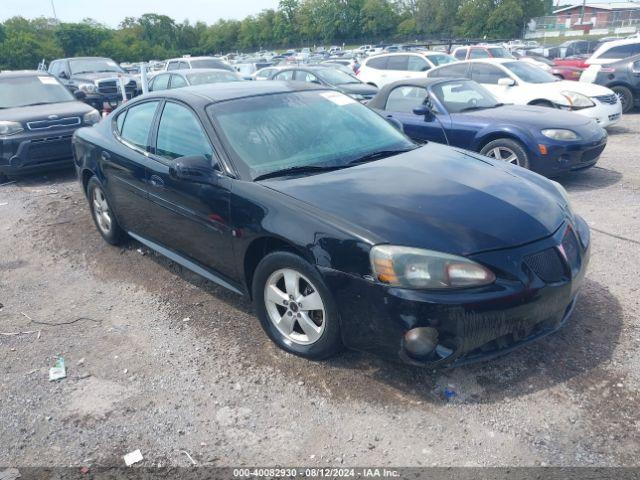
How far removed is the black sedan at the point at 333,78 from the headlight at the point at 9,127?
21.8ft

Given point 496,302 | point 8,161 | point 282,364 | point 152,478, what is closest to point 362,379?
point 282,364

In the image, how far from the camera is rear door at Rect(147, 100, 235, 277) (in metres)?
3.58

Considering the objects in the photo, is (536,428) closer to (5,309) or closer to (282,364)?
(282,364)

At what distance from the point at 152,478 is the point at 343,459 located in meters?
0.90

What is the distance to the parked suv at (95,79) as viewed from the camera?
46.3 ft

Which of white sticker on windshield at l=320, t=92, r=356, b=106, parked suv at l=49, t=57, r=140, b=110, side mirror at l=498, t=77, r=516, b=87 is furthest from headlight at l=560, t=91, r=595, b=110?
parked suv at l=49, t=57, r=140, b=110

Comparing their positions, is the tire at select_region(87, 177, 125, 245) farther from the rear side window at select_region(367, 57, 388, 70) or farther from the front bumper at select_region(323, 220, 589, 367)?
the rear side window at select_region(367, 57, 388, 70)

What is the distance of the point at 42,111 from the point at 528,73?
29.3 ft

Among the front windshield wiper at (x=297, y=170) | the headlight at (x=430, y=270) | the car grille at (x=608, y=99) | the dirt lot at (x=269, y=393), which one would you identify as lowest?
the dirt lot at (x=269, y=393)

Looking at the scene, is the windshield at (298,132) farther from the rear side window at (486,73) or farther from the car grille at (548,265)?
the rear side window at (486,73)

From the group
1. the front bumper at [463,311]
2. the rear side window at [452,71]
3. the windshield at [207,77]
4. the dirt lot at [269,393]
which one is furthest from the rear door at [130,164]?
the rear side window at [452,71]

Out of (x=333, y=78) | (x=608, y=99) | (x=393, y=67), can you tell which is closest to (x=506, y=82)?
(x=608, y=99)

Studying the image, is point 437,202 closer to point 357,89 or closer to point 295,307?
point 295,307

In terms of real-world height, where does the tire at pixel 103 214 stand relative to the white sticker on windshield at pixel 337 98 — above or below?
below
